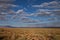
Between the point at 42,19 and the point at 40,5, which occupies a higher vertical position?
the point at 40,5

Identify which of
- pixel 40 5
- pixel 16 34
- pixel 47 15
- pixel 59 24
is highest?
pixel 40 5

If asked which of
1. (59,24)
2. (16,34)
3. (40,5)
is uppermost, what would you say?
(40,5)

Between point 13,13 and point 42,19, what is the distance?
794mm

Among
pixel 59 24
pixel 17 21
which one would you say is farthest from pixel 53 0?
pixel 17 21

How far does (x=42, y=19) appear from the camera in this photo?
4.04m

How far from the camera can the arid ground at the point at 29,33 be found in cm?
390

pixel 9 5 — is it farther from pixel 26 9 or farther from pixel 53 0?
pixel 53 0

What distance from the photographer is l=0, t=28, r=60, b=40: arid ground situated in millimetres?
3904

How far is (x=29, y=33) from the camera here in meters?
3.98

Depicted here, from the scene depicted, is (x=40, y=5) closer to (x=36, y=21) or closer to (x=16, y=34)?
(x=36, y=21)

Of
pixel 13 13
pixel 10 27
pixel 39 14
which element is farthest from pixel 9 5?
pixel 39 14

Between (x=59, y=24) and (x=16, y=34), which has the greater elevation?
(x=59, y=24)

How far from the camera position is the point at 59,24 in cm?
395

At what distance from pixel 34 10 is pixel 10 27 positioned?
0.78m
